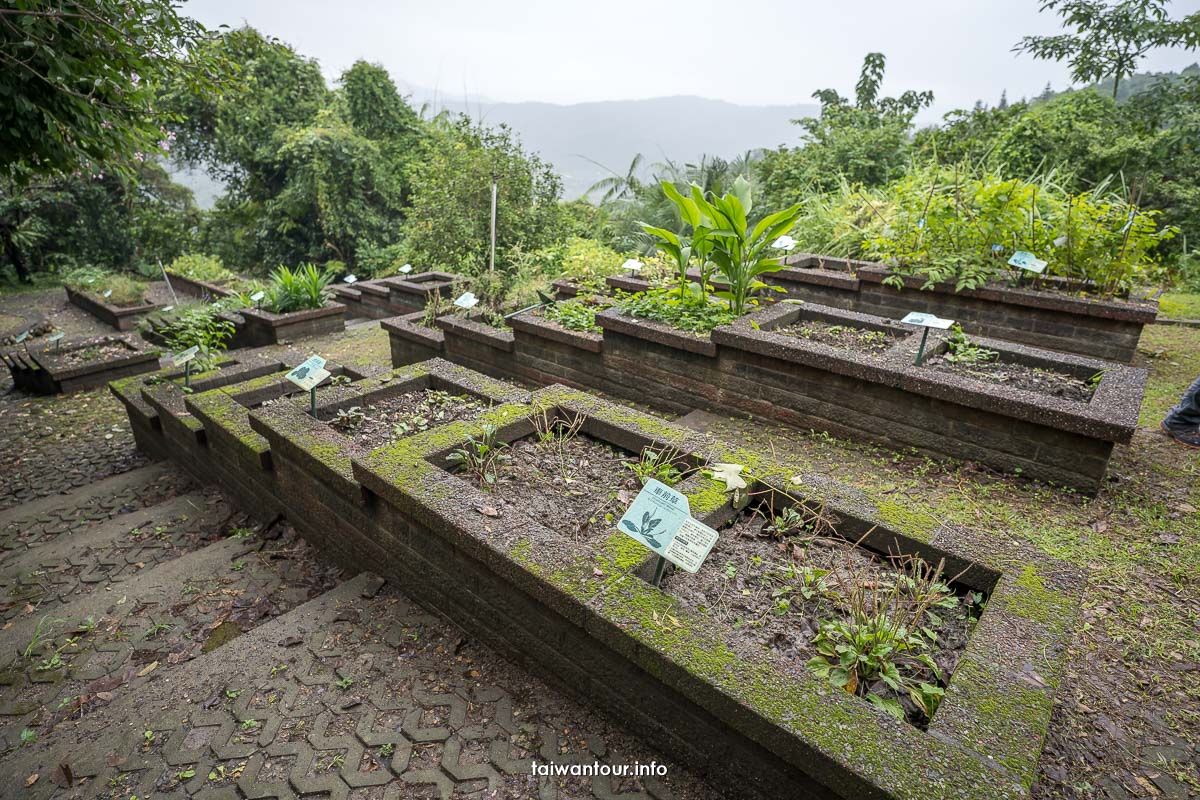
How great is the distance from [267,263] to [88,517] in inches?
460

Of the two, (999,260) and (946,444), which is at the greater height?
(999,260)

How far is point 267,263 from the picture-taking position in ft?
46.0

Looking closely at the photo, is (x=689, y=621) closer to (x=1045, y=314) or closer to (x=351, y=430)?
(x=351, y=430)

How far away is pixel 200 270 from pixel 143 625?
431 inches

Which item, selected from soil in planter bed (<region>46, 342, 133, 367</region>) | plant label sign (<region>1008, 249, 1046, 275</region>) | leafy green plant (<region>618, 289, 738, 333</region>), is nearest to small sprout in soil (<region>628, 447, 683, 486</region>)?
leafy green plant (<region>618, 289, 738, 333</region>)

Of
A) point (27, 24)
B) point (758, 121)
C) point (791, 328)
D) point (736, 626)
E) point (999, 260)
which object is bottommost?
point (736, 626)

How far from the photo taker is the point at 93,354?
21.0ft

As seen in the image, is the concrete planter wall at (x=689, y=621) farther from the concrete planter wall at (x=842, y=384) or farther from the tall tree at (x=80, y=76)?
the tall tree at (x=80, y=76)

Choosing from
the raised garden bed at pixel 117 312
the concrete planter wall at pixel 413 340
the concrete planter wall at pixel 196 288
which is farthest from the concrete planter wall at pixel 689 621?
the concrete planter wall at pixel 196 288

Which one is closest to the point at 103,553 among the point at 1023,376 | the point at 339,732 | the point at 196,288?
the point at 339,732

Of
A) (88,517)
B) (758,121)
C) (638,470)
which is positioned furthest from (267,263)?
(758,121)

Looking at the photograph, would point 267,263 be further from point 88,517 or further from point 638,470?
point 638,470

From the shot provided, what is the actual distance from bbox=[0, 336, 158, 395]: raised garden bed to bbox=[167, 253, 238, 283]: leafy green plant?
5.18 m

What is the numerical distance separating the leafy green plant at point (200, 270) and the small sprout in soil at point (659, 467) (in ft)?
37.6
